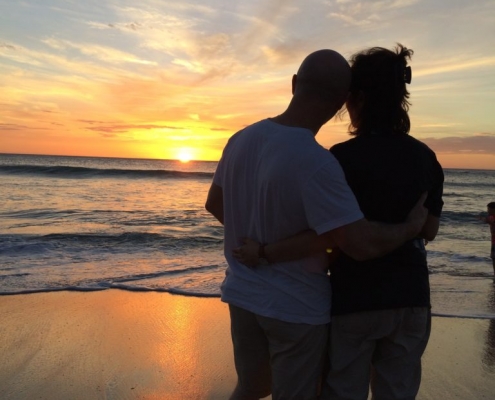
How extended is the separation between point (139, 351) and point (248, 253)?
9.28 ft

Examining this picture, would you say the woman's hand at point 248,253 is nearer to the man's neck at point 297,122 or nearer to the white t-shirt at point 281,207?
the white t-shirt at point 281,207

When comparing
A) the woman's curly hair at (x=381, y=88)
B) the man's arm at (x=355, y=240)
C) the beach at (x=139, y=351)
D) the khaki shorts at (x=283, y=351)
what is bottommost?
the beach at (x=139, y=351)

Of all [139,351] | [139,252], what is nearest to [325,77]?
[139,351]

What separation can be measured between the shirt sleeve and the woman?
0.43 ft

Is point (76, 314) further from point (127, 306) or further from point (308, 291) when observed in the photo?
point (308, 291)

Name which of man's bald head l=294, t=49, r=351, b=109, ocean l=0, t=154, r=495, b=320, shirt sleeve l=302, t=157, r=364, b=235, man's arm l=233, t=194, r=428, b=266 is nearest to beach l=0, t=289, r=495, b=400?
ocean l=0, t=154, r=495, b=320

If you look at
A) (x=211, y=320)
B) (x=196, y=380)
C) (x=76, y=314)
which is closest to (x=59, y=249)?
(x=76, y=314)

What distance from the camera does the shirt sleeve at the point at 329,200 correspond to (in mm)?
1643

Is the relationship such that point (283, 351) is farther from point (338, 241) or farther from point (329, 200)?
point (329, 200)

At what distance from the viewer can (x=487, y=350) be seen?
455 cm

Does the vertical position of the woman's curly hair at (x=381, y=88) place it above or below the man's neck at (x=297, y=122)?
above

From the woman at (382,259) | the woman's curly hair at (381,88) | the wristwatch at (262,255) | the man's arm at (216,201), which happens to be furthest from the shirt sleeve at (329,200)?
the man's arm at (216,201)

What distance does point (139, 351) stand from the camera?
14.0 feet

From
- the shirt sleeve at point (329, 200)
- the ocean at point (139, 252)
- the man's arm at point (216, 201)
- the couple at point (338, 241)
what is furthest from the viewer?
the ocean at point (139, 252)
